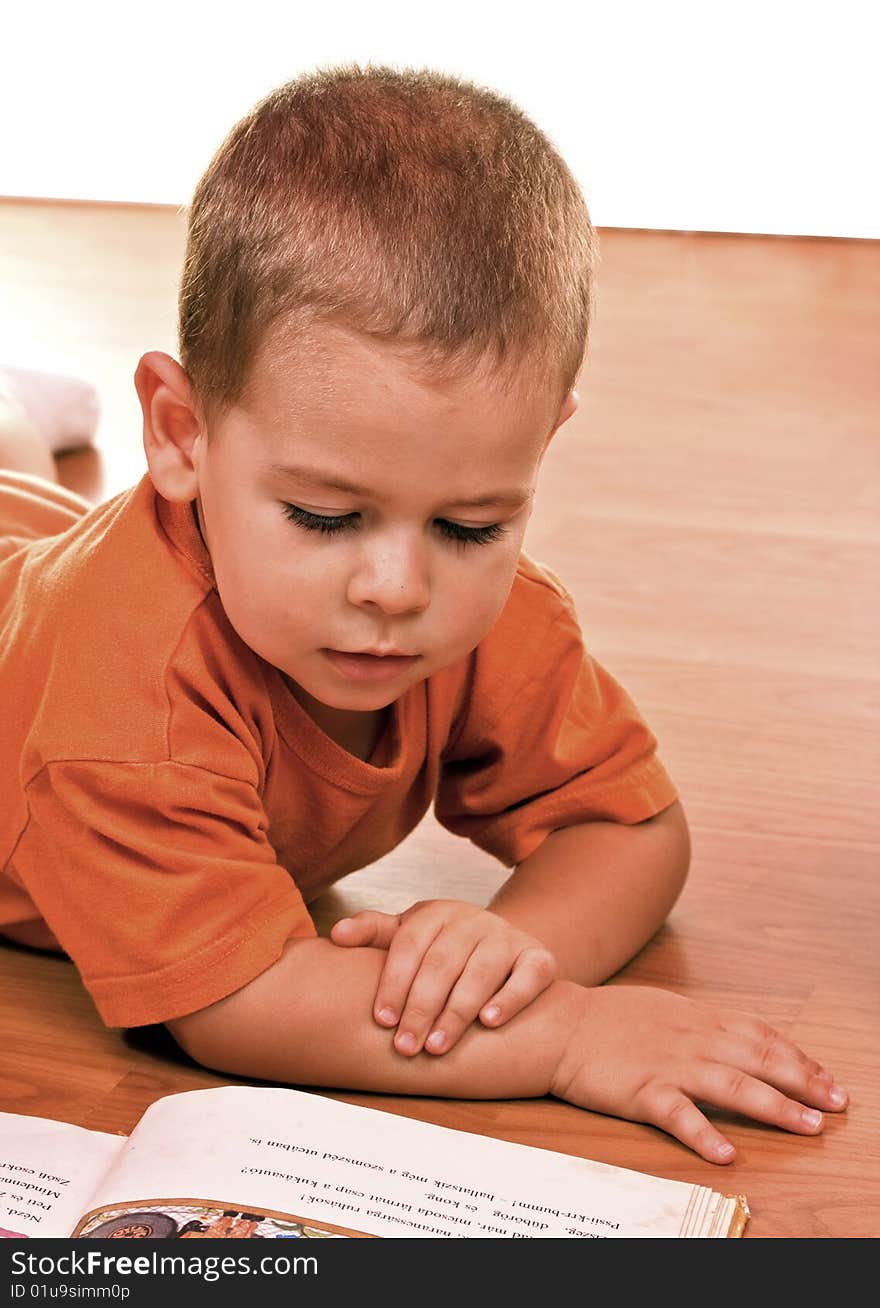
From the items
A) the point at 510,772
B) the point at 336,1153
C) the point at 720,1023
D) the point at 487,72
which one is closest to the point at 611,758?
the point at 510,772

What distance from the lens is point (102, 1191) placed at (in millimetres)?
713

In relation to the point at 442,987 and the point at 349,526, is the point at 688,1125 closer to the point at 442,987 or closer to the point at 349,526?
the point at 442,987

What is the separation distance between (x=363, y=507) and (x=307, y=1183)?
0.27 meters

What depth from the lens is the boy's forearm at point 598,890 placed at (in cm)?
91

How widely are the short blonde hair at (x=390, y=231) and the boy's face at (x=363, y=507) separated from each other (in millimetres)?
15

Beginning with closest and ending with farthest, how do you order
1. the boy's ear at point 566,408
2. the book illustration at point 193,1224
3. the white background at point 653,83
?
1. the book illustration at point 193,1224
2. the boy's ear at point 566,408
3. the white background at point 653,83

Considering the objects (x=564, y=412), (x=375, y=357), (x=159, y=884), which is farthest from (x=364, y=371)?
(x=159, y=884)

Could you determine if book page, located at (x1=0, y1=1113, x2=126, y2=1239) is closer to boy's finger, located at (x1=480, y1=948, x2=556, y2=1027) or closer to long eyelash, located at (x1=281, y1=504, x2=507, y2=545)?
boy's finger, located at (x1=480, y1=948, x2=556, y2=1027)

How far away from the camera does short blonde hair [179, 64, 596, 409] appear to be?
708 millimetres

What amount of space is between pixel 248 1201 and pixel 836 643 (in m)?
0.78

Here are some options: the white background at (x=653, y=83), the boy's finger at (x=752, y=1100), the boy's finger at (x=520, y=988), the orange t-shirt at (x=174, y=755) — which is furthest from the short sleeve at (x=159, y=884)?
the white background at (x=653, y=83)

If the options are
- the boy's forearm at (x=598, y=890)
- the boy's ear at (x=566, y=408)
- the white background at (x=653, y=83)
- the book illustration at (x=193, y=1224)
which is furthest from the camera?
the white background at (x=653, y=83)

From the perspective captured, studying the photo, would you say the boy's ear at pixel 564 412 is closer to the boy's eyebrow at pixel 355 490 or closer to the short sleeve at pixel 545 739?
the boy's eyebrow at pixel 355 490

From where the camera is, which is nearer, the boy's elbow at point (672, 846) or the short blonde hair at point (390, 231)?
the short blonde hair at point (390, 231)
